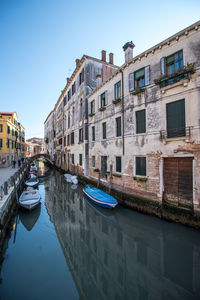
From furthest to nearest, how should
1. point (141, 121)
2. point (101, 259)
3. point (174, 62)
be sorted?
point (141, 121) < point (174, 62) < point (101, 259)

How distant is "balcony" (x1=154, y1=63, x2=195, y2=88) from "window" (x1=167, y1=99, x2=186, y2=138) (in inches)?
45.9

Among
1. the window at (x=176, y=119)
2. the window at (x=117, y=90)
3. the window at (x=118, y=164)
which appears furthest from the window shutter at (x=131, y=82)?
the window at (x=118, y=164)

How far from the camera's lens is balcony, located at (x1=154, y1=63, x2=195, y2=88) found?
7211 millimetres

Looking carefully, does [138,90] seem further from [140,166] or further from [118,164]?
[118,164]

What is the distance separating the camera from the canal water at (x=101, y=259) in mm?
4457

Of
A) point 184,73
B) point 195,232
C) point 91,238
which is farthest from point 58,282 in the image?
point 184,73

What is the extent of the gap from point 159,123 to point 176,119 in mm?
956

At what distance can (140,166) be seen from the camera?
9820 mm

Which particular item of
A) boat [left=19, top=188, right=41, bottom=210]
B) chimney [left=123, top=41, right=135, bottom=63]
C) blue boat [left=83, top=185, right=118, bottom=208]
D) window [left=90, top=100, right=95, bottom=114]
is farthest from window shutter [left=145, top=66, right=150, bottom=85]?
boat [left=19, top=188, right=41, bottom=210]

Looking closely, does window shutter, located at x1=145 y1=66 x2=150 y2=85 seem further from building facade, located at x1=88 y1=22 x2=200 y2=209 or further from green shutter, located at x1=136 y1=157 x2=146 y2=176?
green shutter, located at x1=136 y1=157 x2=146 y2=176

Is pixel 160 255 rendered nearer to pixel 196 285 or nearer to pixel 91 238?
pixel 196 285

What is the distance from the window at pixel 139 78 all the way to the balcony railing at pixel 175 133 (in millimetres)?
3550

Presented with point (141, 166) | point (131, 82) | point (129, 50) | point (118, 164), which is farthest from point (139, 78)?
point (118, 164)

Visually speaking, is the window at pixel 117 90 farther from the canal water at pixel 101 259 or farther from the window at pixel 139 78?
the canal water at pixel 101 259
